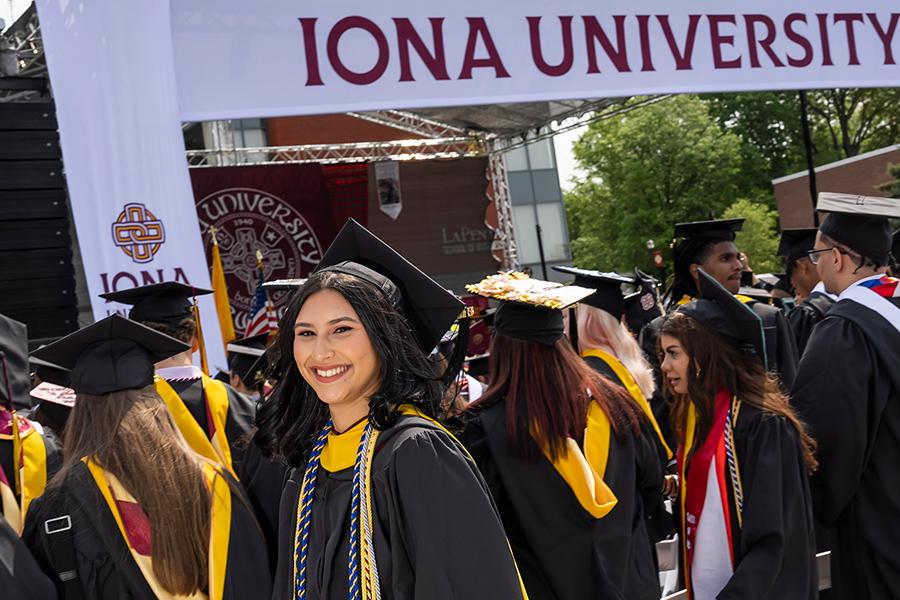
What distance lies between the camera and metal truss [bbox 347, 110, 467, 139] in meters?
14.3

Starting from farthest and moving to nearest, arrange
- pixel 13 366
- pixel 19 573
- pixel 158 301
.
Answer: pixel 158 301 → pixel 13 366 → pixel 19 573

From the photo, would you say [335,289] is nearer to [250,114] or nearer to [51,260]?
[250,114]

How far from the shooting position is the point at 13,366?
3312mm

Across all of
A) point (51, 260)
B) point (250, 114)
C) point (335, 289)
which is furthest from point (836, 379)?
point (51, 260)

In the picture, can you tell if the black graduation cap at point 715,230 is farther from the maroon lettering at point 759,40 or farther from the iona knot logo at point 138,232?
the iona knot logo at point 138,232

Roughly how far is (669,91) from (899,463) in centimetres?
470

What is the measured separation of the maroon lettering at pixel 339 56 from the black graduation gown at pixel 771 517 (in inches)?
175

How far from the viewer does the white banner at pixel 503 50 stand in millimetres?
6609

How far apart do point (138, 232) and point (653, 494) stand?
3.74 metres

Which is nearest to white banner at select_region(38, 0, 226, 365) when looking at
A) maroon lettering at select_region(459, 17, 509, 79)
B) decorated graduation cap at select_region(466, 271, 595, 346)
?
maroon lettering at select_region(459, 17, 509, 79)

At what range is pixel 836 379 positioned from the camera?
3.39 metres

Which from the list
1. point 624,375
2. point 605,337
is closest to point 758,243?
point 605,337

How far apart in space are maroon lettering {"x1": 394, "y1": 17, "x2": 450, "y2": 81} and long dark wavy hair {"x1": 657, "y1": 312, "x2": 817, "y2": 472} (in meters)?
4.08

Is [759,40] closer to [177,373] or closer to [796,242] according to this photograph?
[796,242]
